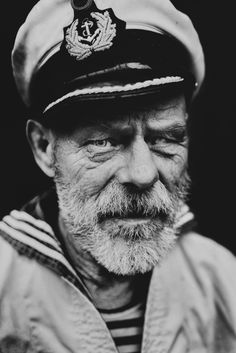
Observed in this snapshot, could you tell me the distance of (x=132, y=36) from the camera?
5.19 feet

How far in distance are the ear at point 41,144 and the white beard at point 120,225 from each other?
78 mm

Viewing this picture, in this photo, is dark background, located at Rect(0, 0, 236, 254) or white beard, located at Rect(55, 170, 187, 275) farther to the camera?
dark background, located at Rect(0, 0, 236, 254)

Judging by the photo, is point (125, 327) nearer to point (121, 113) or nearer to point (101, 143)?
point (101, 143)

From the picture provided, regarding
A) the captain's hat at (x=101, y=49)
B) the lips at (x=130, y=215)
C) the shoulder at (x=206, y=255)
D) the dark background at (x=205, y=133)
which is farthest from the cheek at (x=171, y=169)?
the dark background at (x=205, y=133)

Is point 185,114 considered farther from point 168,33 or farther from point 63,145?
point 63,145

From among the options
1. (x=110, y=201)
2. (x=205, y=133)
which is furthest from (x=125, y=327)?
(x=205, y=133)

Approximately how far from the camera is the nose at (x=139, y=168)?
Result: 156cm

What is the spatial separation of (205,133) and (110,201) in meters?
1.10

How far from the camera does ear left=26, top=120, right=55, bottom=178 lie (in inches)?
72.6

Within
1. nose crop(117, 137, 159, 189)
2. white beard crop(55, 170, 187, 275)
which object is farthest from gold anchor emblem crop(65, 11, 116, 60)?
white beard crop(55, 170, 187, 275)

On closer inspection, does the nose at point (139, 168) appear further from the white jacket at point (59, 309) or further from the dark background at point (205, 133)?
the dark background at point (205, 133)

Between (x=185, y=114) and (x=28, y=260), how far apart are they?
794 mm

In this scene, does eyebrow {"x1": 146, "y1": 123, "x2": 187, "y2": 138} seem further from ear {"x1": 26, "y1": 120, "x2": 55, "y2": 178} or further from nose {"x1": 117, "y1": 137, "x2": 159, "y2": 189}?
ear {"x1": 26, "y1": 120, "x2": 55, "y2": 178}

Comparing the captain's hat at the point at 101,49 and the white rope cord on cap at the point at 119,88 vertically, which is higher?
the captain's hat at the point at 101,49
